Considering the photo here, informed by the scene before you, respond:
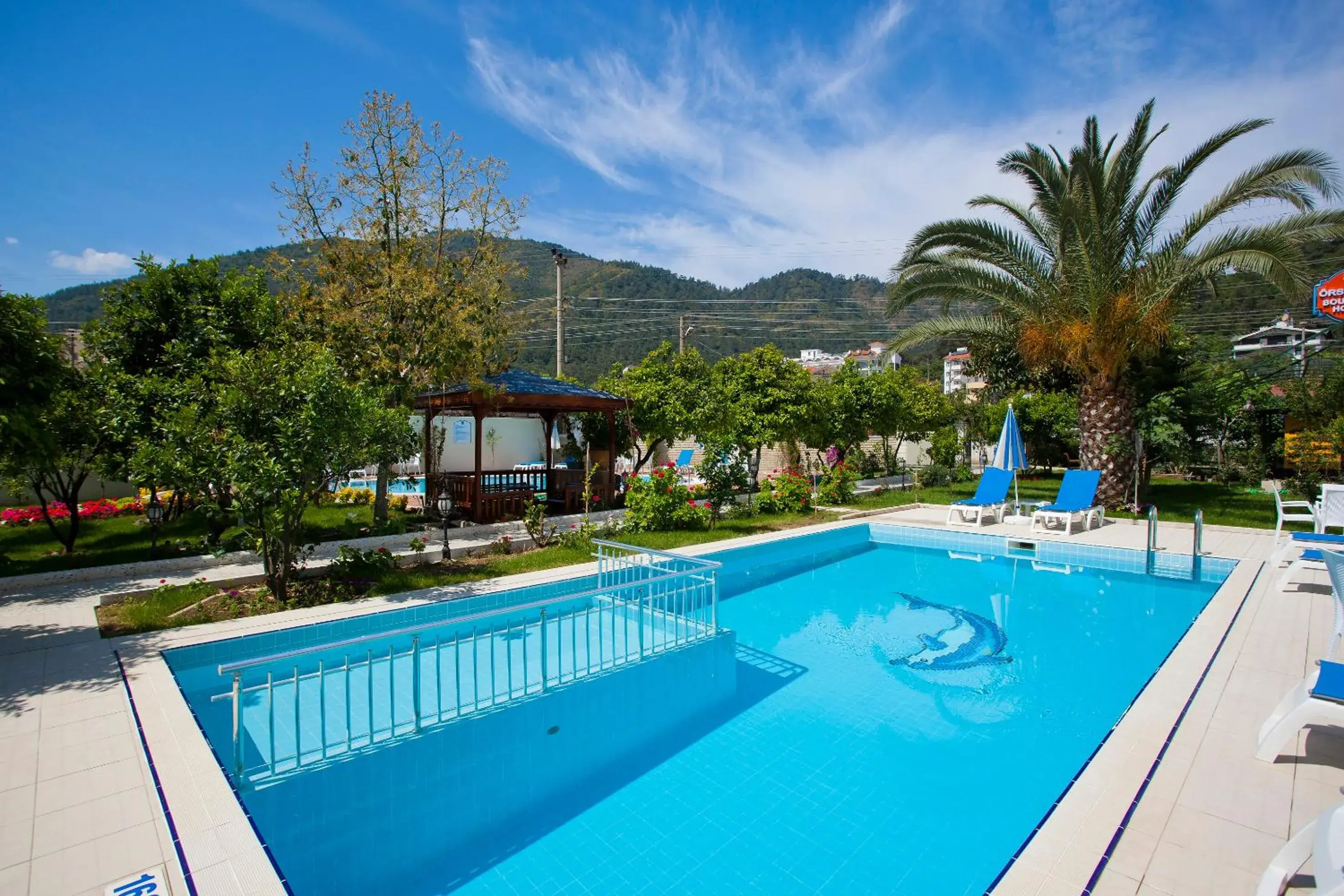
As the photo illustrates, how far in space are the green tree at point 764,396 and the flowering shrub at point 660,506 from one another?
389 centimetres

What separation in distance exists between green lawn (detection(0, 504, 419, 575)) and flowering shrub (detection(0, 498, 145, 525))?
0.19 meters

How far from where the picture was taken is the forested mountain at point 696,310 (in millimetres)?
43062

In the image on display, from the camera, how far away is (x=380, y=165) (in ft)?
35.5

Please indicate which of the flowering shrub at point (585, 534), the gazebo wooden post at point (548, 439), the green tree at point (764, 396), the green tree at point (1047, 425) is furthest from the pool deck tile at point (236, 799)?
the green tree at point (1047, 425)

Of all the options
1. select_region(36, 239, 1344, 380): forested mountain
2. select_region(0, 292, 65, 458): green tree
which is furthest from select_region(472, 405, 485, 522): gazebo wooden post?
select_region(36, 239, 1344, 380): forested mountain

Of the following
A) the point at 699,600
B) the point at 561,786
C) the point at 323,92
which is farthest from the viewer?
the point at 323,92

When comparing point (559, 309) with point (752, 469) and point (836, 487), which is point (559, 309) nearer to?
point (752, 469)

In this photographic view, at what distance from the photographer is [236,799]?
11.0ft

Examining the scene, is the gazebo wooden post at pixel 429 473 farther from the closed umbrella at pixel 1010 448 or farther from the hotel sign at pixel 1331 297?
the hotel sign at pixel 1331 297

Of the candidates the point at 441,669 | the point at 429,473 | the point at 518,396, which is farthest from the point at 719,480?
the point at 441,669

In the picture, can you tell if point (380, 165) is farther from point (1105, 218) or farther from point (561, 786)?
point (1105, 218)

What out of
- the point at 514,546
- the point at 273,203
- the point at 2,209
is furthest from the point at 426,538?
the point at 2,209

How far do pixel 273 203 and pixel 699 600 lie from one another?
31.4 feet

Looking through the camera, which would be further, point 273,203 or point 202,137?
point 202,137
